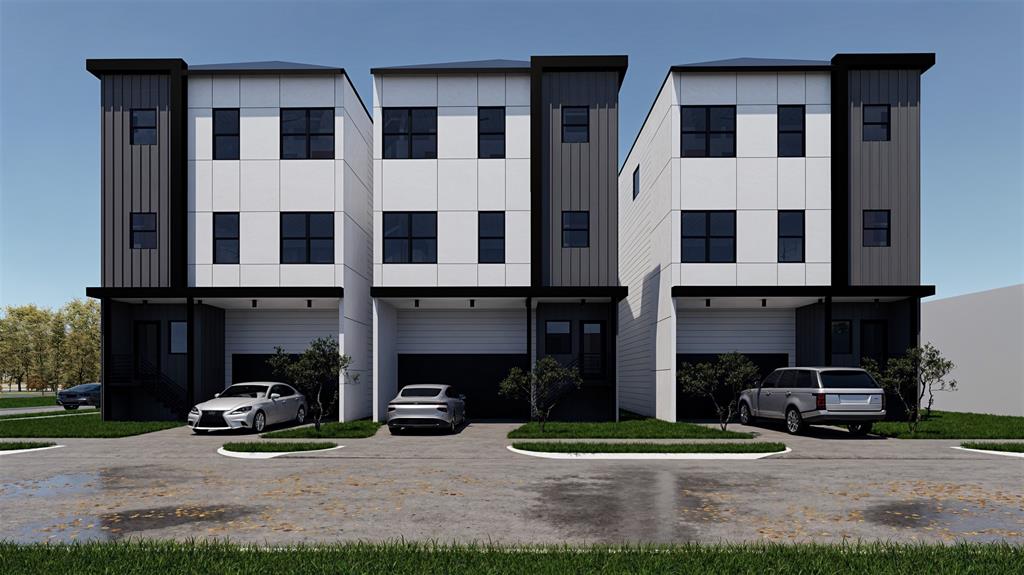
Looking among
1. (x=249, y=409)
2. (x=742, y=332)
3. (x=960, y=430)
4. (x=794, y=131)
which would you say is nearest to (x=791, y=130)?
(x=794, y=131)

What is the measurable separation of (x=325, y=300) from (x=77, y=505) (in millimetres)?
15178

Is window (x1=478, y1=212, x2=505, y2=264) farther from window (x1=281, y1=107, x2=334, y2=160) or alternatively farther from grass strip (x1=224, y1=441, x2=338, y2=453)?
grass strip (x1=224, y1=441, x2=338, y2=453)

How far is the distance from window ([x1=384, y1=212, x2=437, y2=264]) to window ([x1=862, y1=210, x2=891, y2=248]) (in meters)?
14.3

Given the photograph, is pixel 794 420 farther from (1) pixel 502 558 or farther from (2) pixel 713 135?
(1) pixel 502 558

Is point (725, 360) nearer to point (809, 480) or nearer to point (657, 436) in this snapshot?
point (657, 436)

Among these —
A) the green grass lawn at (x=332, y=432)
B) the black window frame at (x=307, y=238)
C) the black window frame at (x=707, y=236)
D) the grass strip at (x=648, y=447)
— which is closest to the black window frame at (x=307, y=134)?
the black window frame at (x=307, y=238)

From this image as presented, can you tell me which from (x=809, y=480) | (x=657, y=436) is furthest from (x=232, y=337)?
(x=809, y=480)

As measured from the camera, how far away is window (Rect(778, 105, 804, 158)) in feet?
79.0

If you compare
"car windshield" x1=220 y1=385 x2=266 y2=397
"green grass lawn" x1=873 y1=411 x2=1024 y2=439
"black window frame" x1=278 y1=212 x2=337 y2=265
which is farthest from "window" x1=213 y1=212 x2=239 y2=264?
"green grass lawn" x1=873 y1=411 x2=1024 y2=439

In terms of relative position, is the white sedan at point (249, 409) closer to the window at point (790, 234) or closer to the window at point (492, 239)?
the window at point (492, 239)

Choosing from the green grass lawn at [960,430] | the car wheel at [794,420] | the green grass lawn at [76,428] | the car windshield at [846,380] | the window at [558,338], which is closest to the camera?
the car windshield at [846,380]

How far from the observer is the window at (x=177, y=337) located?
25781 millimetres

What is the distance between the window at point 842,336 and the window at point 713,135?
744 cm

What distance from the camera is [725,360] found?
20.5 meters
